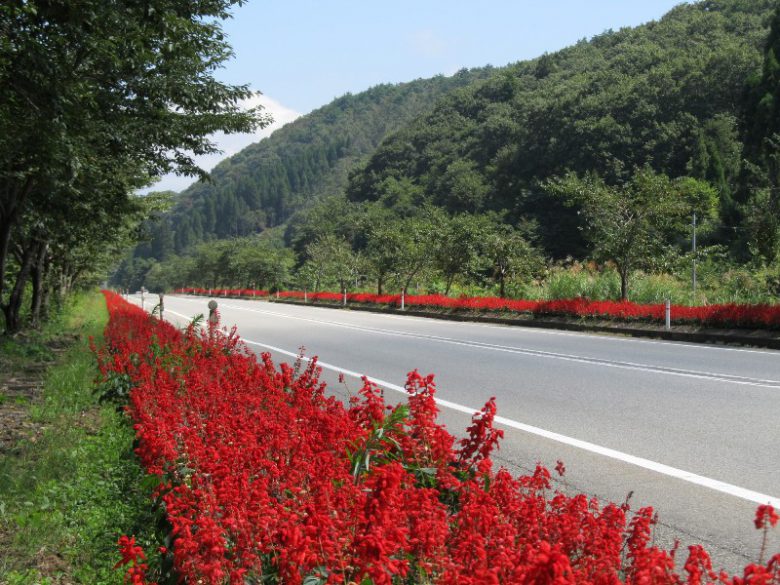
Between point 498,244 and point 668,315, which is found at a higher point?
point 498,244

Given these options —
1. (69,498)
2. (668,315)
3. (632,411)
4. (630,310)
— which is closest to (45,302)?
(630,310)

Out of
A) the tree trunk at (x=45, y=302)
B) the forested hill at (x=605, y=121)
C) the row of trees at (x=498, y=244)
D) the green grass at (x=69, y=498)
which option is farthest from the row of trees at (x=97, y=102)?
the forested hill at (x=605, y=121)

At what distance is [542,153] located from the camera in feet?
251

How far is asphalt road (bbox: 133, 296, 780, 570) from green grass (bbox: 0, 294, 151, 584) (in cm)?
315

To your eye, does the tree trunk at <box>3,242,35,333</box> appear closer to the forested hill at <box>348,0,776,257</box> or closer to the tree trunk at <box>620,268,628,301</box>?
the tree trunk at <box>620,268,628,301</box>

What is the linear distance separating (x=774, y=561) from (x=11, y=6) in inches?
322

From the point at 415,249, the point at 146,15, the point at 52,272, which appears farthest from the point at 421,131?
the point at 146,15

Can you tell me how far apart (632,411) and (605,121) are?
217 feet

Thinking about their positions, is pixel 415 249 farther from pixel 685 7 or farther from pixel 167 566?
pixel 685 7

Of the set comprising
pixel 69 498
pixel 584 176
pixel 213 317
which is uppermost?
pixel 584 176

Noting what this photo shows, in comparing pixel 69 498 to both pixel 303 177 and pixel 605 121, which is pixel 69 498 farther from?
pixel 303 177

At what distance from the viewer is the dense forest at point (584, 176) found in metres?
26.8

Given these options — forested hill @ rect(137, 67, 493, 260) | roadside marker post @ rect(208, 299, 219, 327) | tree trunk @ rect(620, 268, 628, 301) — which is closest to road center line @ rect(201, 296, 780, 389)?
roadside marker post @ rect(208, 299, 219, 327)

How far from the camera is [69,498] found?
557 centimetres
